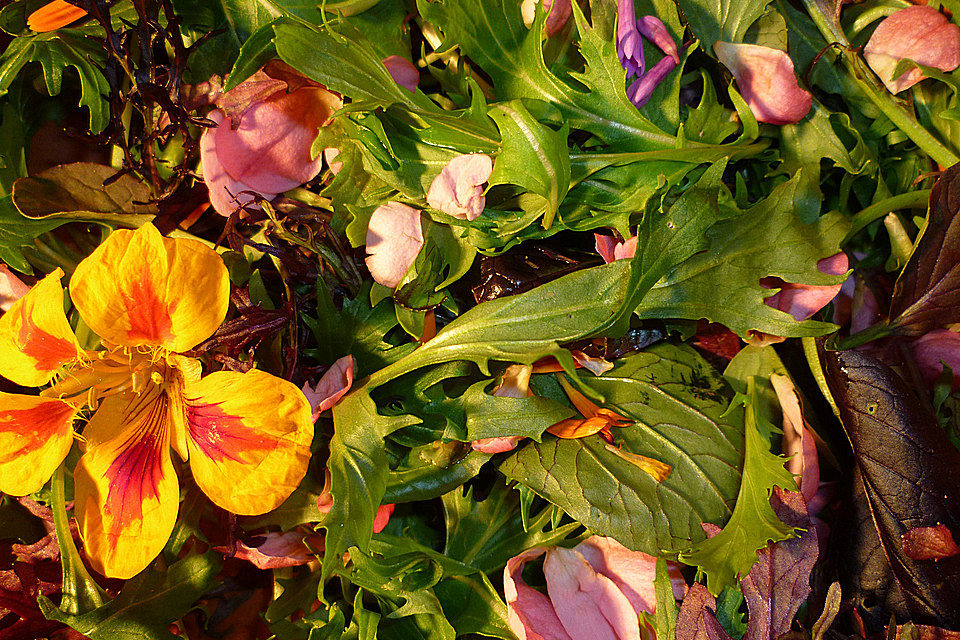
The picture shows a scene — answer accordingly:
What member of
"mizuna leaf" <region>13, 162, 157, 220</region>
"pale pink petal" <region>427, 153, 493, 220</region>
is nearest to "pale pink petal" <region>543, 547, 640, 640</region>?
"pale pink petal" <region>427, 153, 493, 220</region>

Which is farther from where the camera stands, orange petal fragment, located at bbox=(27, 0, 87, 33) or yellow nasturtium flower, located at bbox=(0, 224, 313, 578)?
orange petal fragment, located at bbox=(27, 0, 87, 33)

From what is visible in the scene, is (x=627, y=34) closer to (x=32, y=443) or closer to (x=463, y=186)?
(x=463, y=186)

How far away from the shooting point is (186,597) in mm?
695

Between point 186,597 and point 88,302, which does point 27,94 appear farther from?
point 186,597

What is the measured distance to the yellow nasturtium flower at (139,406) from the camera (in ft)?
1.89

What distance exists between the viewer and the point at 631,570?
2.14ft

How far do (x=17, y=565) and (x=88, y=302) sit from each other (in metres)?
0.33

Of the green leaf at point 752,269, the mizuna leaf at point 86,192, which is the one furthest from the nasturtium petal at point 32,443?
the green leaf at point 752,269

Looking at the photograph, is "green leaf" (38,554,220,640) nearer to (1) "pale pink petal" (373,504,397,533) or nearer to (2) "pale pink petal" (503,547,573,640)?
(1) "pale pink petal" (373,504,397,533)

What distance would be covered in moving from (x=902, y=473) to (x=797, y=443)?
0.29 ft

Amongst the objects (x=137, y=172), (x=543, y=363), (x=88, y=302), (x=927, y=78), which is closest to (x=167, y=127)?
(x=137, y=172)

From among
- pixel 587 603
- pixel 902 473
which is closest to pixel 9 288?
pixel 587 603

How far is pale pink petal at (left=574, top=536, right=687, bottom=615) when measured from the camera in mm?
646

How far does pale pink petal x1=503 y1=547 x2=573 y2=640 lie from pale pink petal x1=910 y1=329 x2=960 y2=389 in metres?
0.44
